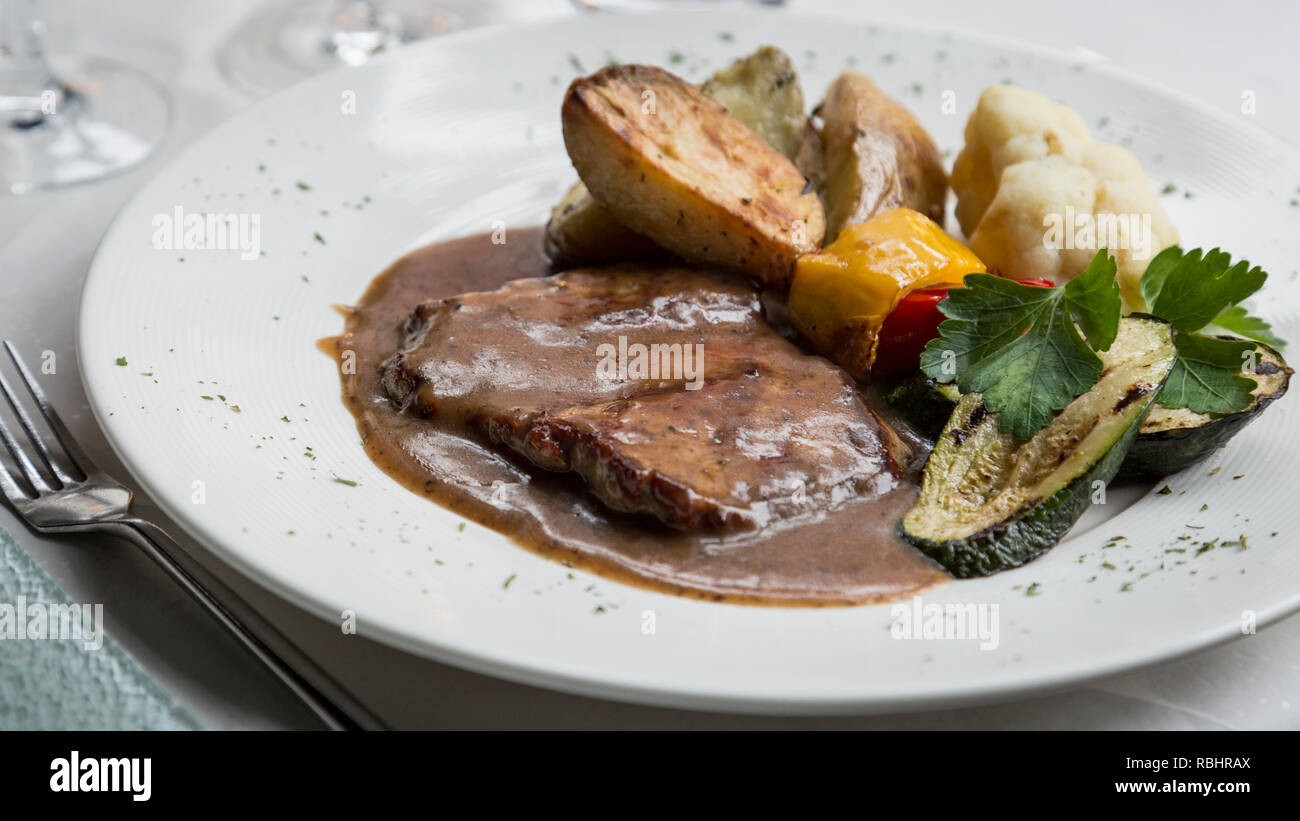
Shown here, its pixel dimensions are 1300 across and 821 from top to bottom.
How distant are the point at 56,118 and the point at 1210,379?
A: 4.42m

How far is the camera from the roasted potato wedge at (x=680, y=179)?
3523 mm

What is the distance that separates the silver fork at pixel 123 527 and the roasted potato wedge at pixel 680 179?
1.62m

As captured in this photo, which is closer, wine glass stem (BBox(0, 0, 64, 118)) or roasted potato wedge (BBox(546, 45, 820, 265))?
roasted potato wedge (BBox(546, 45, 820, 265))

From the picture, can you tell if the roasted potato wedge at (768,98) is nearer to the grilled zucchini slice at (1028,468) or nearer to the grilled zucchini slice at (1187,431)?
the grilled zucchini slice at (1028,468)

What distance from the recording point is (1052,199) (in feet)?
12.1

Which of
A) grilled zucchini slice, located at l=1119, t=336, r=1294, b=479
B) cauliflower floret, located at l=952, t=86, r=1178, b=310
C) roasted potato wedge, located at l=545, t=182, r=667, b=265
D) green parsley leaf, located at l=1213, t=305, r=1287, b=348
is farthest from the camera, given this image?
roasted potato wedge, located at l=545, t=182, r=667, b=265

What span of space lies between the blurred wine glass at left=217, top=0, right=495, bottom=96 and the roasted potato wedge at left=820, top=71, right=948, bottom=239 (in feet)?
7.47

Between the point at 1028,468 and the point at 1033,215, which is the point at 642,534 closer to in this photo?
the point at 1028,468

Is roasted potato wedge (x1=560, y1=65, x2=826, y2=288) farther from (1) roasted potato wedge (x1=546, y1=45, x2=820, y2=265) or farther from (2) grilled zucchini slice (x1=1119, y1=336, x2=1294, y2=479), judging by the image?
(2) grilled zucchini slice (x1=1119, y1=336, x2=1294, y2=479)

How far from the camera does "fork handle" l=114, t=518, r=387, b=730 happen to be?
7.92 feet

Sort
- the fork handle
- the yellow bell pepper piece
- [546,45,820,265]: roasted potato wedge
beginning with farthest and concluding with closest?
[546,45,820,265]: roasted potato wedge < the yellow bell pepper piece < the fork handle

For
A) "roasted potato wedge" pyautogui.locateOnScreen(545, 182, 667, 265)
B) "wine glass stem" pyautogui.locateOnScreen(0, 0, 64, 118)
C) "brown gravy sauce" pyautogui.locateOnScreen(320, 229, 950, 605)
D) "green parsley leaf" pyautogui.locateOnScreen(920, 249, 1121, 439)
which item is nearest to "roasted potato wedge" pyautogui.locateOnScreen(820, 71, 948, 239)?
"roasted potato wedge" pyautogui.locateOnScreen(545, 182, 667, 265)
